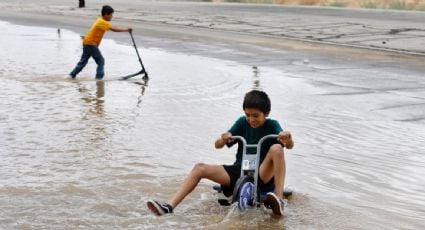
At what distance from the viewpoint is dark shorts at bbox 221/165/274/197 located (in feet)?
21.3

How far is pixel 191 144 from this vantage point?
29.3 feet

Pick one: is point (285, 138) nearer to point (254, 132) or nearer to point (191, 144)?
point (254, 132)

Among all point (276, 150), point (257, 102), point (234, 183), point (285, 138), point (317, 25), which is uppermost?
point (257, 102)

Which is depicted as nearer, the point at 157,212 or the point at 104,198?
the point at 157,212

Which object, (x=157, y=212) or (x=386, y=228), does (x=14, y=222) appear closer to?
(x=157, y=212)

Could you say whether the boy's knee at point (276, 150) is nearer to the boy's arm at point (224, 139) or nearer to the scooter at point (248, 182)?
the scooter at point (248, 182)

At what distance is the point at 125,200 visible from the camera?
6652mm

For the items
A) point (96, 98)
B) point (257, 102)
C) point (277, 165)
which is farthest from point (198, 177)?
point (96, 98)

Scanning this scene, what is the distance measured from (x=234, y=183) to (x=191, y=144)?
2498 mm

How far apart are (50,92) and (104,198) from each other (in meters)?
6.60

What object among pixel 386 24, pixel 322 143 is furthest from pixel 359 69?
pixel 386 24

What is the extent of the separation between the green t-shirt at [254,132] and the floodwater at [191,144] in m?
0.50

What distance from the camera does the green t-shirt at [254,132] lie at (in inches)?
254

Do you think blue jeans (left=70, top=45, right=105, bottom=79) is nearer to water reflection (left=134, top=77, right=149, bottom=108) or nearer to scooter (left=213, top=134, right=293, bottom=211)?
water reflection (left=134, top=77, right=149, bottom=108)
